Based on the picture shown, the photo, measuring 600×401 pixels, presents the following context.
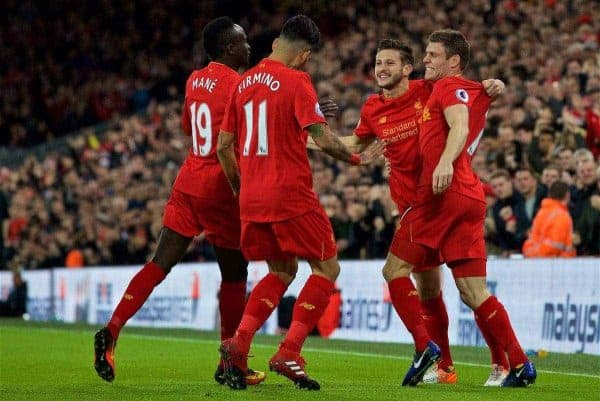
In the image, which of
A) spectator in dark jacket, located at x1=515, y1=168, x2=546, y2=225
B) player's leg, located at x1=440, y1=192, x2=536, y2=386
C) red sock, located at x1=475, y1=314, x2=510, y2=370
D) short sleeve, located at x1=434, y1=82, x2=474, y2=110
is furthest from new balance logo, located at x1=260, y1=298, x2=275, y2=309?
spectator in dark jacket, located at x1=515, y1=168, x2=546, y2=225

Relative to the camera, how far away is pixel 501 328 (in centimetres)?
788

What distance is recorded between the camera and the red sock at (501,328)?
783 cm

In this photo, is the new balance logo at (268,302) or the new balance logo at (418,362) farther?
the new balance logo at (418,362)

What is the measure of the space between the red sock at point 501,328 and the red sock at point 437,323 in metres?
0.55

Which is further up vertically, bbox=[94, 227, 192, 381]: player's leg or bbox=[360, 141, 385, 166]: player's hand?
bbox=[360, 141, 385, 166]: player's hand

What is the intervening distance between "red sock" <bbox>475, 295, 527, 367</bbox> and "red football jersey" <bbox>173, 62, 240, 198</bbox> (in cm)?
190

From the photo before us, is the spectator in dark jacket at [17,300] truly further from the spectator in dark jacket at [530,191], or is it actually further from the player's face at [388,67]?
the player's face at [388,67]

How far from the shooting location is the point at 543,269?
12820mm

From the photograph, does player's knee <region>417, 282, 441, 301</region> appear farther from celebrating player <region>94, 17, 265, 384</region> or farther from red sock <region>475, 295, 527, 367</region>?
celebrating player <region>94, 17, 265, 384</region>

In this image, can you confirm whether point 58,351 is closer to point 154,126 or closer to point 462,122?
point 462,122

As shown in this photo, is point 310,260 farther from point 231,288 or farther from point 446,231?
point 231,288

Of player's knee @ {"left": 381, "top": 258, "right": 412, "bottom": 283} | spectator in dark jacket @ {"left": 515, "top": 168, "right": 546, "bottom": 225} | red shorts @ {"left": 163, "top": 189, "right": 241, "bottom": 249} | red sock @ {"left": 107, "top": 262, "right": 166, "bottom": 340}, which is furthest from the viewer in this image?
spectator in dark jacket @ {"left": 515, "top": 168, "right": 546, "bottom": 225}

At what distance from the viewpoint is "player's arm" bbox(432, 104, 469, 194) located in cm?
753

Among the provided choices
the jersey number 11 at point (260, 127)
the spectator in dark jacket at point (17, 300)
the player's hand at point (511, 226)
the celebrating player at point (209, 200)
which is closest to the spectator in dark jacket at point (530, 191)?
the player's hand at point (511, 226)
